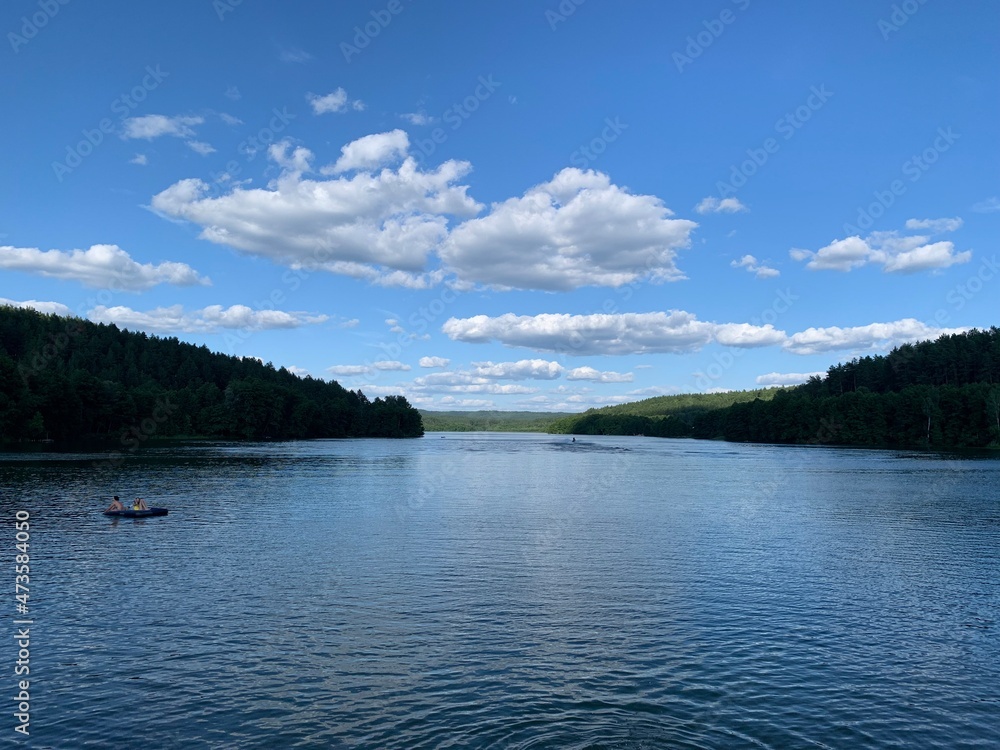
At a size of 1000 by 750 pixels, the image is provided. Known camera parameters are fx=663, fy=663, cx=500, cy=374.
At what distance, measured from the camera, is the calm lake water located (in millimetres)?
20469

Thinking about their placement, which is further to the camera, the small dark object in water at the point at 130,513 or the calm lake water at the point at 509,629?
the small dark object in water at the point at 130,513

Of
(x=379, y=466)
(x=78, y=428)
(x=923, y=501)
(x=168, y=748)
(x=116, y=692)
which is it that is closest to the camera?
(x=168, y=748)

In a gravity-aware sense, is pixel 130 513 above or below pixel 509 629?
above

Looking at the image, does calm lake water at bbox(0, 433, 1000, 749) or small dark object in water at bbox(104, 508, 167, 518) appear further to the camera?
small dark object in water at bbox(104, 508, 167, 518)

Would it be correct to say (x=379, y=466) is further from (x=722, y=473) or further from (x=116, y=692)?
(x=116, y=692)

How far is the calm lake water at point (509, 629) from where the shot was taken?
20469mm

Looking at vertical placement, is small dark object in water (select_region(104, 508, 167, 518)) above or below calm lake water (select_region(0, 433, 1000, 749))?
above

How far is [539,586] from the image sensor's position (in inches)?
1464

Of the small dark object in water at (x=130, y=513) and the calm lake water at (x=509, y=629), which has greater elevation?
the small dark object in water at (x=130, y=513)

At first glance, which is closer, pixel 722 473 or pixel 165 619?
pixel 165 619

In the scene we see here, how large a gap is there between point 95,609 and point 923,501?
8241cm

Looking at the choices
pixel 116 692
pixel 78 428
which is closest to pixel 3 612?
pixel 116 692

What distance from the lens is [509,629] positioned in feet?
96.4

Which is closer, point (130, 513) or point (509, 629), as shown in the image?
point (509, 629)
